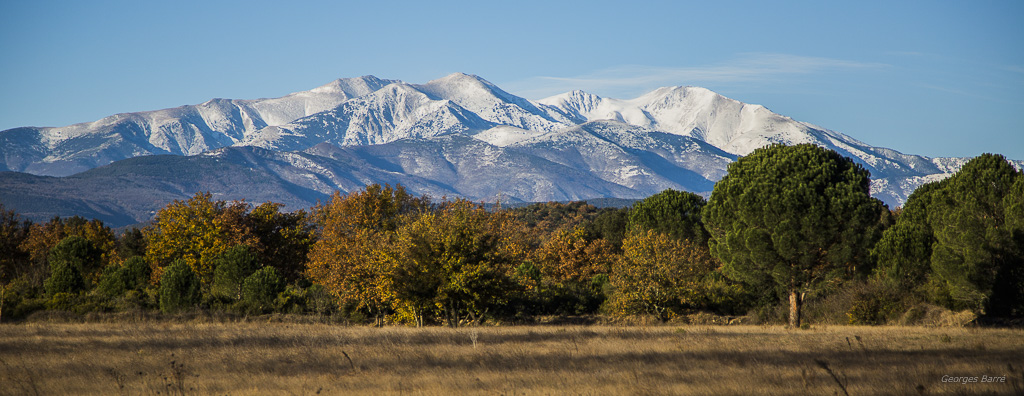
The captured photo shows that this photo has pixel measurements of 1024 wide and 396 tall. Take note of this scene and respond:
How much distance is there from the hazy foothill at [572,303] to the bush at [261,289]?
0.10m

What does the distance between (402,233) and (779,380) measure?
18.7m

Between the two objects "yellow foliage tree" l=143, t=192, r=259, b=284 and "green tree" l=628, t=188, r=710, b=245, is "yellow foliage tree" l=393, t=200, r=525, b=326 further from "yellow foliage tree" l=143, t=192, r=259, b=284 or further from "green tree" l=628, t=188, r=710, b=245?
"green tree" l=628, t=188, r=710, b=245

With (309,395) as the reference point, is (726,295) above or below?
below

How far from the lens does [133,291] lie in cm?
4075

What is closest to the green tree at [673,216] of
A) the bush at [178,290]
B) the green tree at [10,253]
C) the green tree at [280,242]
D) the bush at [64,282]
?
the green tree at [280,242]

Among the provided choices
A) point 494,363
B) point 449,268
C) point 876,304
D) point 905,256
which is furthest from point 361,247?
point 905,256

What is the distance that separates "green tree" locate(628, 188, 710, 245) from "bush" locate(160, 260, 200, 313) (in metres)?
31.4

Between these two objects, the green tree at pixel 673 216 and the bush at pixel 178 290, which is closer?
the bush at pixel 178 290

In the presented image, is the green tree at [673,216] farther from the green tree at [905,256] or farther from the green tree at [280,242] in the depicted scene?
the green tree at [280,242]

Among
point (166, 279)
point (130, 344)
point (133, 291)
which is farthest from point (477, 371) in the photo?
point (133, 291)

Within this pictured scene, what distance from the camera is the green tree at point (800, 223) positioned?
117 ft

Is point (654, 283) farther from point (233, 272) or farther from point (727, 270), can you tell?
point (233, 272)

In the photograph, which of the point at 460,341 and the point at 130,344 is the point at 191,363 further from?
the point at 460,341

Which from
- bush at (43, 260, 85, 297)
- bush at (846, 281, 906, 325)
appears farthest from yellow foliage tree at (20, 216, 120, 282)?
bush at (846, 281, 906, 325)
